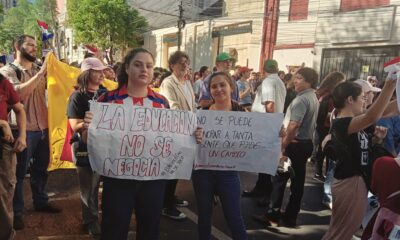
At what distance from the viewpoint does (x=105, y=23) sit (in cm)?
3055

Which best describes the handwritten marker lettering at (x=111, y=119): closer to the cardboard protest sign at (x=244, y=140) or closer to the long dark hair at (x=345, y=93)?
the cardboard protest sign at (x=244, y=140)

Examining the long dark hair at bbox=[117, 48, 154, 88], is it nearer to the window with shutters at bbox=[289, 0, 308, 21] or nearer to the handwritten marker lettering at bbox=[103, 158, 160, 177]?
the handwritten marker lettering at bbox=[103, 158, 160, 177]

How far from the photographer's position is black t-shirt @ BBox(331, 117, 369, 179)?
2895 mm

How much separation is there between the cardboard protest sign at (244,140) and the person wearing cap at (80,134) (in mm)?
1151

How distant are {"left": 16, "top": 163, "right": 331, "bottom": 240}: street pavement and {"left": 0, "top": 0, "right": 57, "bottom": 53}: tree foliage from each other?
47.0 meters

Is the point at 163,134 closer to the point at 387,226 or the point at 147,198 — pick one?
the point at 147,198

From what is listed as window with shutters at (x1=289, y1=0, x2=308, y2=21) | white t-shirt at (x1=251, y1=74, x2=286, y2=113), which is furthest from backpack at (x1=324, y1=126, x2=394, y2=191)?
window with shutters at (x1=289, y1=0, x2=308, y2=21)

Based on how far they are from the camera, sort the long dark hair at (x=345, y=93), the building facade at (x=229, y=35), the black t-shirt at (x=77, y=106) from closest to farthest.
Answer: the long dark hair at (x=345, y=93) < the black t-shirt at (x=77, y=106) < the building facade at (x=229, y=35)

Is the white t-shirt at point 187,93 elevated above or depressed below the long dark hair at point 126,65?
below

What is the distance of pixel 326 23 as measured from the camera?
16016mm

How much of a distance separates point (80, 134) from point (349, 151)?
2.34 m

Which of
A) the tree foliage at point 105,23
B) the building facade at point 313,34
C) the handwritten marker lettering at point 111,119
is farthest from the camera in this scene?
the tree foliage at point 105,23

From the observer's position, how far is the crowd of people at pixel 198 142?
255cm

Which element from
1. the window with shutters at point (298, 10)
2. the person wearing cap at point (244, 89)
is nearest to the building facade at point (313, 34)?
the window with shutters at point (298, 10)
